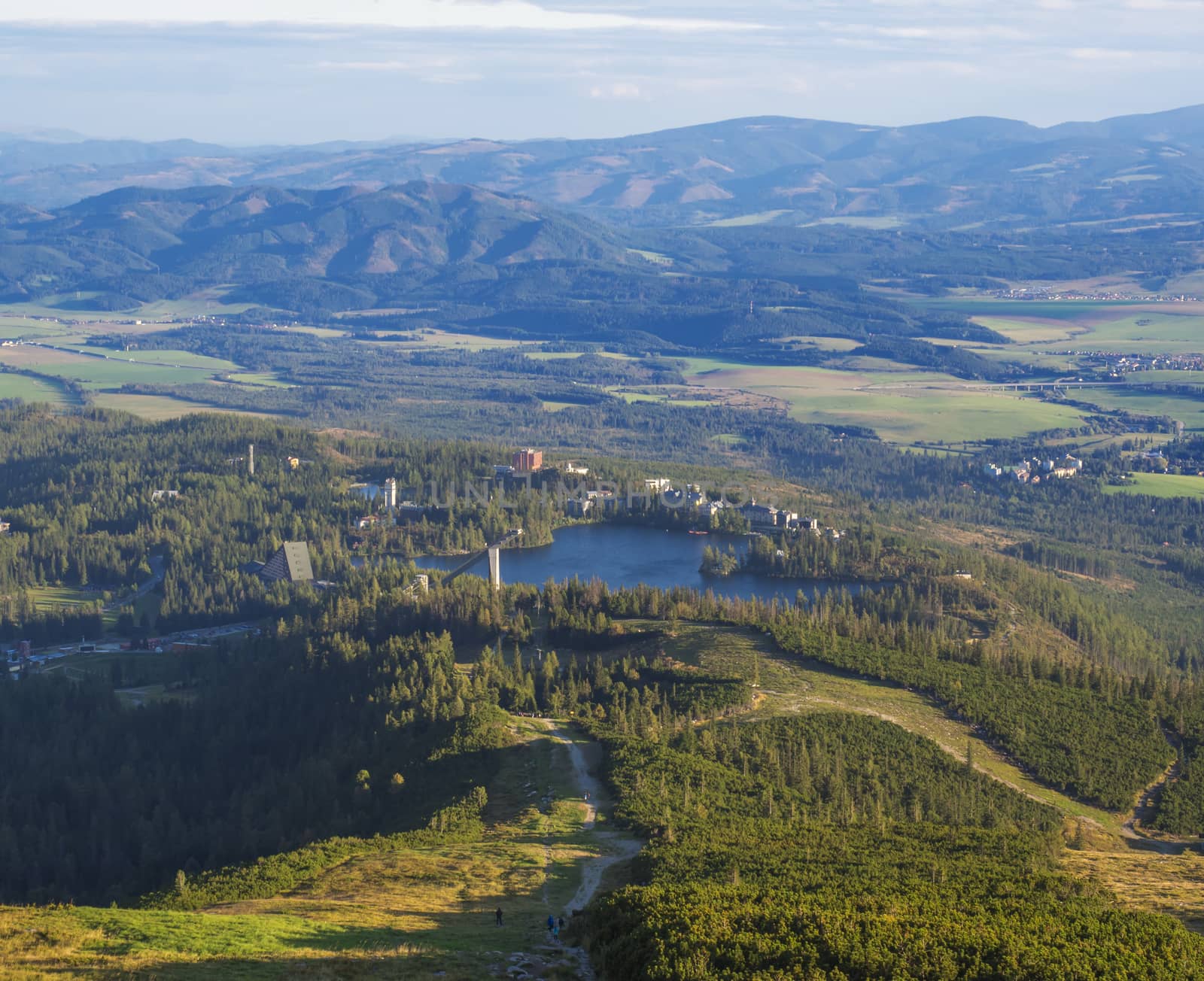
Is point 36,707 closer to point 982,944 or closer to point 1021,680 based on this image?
point 1021,680

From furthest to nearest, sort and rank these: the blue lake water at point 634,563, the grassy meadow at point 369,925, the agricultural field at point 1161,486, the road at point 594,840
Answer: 1. the agricultural field at point 1161,486
2. the blue lake water at point 634,563
3. the road at point 594,840
4. the grassy meadow at point 369,925

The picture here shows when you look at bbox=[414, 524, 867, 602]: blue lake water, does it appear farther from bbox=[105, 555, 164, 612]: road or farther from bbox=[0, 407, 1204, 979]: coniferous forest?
bbox=[105, 555, 164, 612]: road

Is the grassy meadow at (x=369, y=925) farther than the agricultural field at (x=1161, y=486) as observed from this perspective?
No

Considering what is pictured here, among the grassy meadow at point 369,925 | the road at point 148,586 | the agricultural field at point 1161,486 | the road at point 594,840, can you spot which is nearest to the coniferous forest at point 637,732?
the road at point 148,586

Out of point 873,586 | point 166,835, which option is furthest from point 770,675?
point 873,586

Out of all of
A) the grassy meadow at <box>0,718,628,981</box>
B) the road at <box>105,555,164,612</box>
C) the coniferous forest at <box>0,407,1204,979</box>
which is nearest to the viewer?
the grassy meadow at <box>0,718,628,981</box>

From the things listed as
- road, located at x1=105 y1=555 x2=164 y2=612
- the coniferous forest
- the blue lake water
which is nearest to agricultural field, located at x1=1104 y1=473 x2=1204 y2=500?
the coniferous forest

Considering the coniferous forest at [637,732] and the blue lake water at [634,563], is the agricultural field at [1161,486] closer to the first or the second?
the coniferous forest at [637,732]
